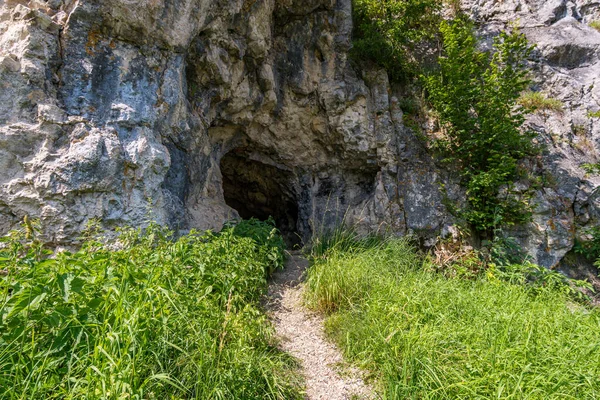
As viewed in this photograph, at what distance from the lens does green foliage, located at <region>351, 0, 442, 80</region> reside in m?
6.67

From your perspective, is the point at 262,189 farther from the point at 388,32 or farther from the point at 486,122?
the point at 486,122

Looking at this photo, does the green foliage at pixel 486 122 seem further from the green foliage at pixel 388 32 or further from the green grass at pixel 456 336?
the green grass at pixel 456 336

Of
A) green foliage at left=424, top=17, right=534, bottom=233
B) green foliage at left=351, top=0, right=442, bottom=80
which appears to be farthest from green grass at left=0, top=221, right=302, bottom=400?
green foliage at left=351, top=0, right=442, bottom=80

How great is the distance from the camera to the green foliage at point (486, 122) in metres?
5.49

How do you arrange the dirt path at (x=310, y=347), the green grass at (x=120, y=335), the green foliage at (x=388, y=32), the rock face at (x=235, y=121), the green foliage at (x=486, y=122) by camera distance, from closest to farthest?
the green grass at (x=120, y=335) → the dirt path at (x=310, y=347) → the rock face at (x=235, y=121) → the green foliage at (x=486, y=122) → the green foliage at (x=388, y=32)

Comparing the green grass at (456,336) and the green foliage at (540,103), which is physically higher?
the green foliage at (540,103)

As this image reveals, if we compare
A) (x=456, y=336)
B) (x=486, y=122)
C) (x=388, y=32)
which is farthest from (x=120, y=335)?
(x=388, y=32)

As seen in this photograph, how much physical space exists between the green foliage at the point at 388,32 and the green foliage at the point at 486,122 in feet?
3.79

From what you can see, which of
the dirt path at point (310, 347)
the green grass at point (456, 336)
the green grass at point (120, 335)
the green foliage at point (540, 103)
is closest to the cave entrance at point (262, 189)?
the dirt path at point (310, 347)

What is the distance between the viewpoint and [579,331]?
2486mm

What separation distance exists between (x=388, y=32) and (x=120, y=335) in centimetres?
716

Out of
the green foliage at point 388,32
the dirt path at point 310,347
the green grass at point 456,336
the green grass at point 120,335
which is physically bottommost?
the dirt path at point 310,347

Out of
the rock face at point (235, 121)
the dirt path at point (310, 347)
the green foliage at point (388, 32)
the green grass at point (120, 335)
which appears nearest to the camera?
the green grass at point (120, 335)

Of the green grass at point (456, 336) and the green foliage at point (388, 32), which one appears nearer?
the green grass at point (456, 336)
